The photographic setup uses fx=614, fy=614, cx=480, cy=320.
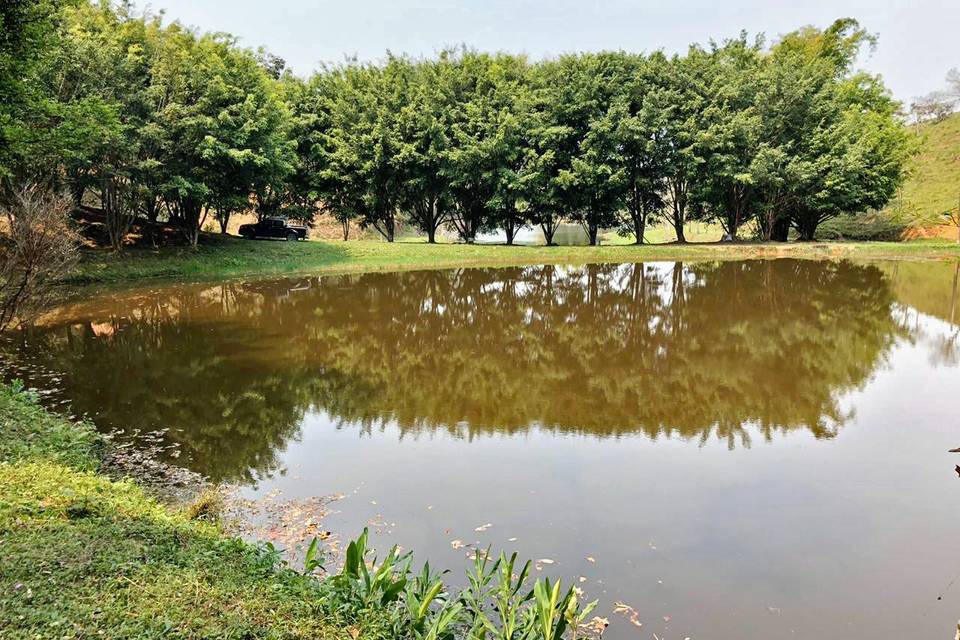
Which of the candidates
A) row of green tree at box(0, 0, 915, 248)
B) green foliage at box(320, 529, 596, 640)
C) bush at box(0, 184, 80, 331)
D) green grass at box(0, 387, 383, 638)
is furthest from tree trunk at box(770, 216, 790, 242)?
green grass at box(0, 387, 383, 638)

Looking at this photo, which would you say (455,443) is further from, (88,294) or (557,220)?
(557,220)

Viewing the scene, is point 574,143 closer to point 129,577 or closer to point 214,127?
point 214,127

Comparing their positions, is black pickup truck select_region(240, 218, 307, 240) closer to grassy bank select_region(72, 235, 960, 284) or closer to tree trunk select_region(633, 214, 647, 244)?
grassy bank select_region(72, 235, 960, 284)

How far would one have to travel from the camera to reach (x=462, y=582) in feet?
15.4

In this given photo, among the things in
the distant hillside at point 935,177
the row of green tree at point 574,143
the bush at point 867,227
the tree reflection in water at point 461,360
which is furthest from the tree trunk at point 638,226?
the distant hillside at point 935,177

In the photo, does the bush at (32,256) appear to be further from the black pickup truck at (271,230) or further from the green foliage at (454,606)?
the black pickup truck at (271,230)

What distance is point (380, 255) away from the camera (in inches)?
1211

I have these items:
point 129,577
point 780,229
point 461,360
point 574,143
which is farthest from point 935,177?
point 129,577

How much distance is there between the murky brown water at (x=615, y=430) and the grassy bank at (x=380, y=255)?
733 centimetres

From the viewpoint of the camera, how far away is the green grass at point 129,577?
3.42 m

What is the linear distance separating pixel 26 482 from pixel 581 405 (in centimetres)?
658

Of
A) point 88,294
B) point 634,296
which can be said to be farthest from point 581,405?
point 88,294

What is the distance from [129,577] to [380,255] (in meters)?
27.5

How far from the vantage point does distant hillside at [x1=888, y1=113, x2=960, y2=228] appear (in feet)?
142
